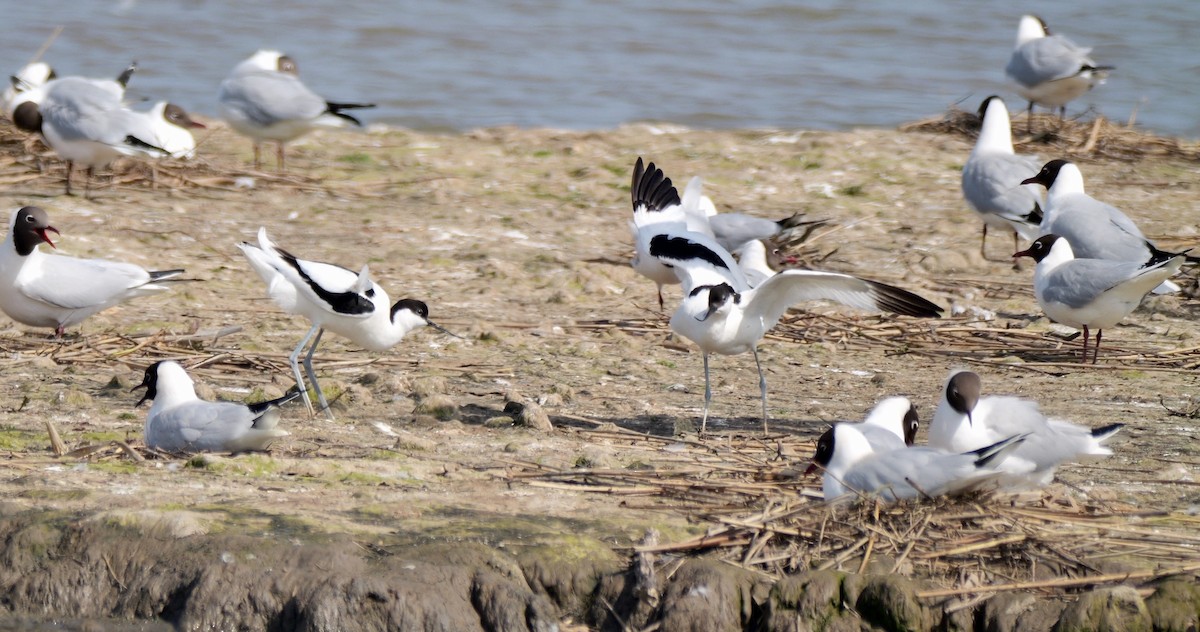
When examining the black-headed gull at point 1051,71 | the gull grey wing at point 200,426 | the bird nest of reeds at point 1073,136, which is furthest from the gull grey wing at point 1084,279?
the black-headed gull at point 1051,71

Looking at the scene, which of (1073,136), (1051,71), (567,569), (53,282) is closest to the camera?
(567,569)

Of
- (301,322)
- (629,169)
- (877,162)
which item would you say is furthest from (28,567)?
(877,162)

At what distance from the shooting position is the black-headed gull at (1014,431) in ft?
16.3

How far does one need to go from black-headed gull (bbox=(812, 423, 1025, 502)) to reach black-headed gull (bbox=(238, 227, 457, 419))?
2.34 m

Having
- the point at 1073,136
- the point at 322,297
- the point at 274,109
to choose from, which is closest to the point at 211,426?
the point at 322,297

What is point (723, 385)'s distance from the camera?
726cm

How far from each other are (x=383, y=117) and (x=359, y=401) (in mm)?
9281

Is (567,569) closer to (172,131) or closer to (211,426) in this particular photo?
(211,426)

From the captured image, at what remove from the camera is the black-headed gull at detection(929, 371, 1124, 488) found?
497 centimetres

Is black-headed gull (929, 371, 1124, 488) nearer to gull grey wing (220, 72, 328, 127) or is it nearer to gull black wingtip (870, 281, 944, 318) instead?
gull black wingtip (870, 281, 944, 318)

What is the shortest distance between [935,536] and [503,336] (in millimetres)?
3553

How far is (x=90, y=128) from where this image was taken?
10.1 meters

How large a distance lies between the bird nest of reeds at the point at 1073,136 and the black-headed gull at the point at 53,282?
8197 mm

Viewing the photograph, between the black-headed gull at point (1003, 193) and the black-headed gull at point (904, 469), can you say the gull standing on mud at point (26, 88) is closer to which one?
the black-headed gull at point (1003, 193)
